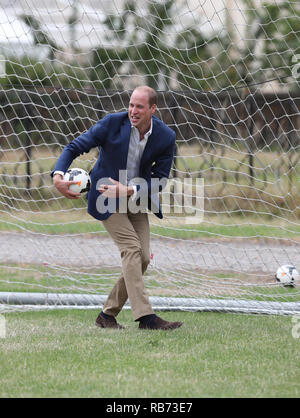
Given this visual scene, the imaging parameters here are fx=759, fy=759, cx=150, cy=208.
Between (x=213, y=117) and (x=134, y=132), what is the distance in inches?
75.7

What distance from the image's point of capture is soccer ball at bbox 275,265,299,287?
22.0 feet

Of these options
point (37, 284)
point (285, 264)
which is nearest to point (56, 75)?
point (37, 284)

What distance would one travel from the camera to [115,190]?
512 cm

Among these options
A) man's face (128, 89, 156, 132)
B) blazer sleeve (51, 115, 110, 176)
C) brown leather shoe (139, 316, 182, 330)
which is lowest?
brown leather shoe (139, 316, 182, 330)

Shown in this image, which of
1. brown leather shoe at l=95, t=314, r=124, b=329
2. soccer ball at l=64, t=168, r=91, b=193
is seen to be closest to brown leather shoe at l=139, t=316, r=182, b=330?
brown leather shoe at l=95, t=314, r=124, b=329

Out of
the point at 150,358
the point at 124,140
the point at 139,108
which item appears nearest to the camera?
the point at 150,358

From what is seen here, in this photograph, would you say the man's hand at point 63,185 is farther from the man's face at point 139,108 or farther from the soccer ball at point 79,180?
the man's face at point 139,108

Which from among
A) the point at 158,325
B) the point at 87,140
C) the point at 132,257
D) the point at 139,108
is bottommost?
the point at 158,325

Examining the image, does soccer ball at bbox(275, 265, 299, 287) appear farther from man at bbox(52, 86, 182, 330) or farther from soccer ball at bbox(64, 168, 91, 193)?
soccer ball at bbox(64, 168, 91, 193)

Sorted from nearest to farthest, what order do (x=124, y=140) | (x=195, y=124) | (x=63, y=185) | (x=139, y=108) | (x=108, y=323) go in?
(x=63, y=185) → (x=139, y=108) → (x=124, y=140) → (x=108, y=323) → (x=195, y=124)

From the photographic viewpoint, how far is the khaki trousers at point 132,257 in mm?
5312

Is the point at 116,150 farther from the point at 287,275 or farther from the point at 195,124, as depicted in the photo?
the point at 287,275

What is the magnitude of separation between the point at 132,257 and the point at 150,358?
92cm

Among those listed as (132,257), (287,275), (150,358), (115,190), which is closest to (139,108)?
(115,190)
